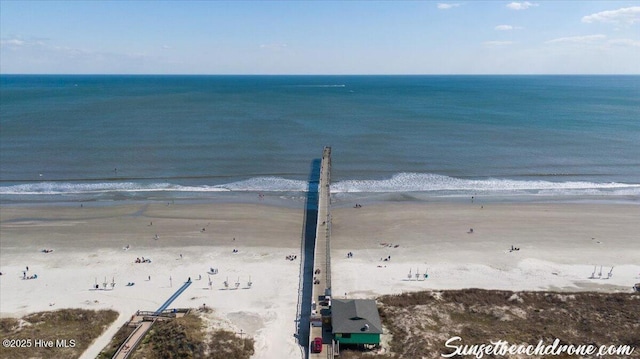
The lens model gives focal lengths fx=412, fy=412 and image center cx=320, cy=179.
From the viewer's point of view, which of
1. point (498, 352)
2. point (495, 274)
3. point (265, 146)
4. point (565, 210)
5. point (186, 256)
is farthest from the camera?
point (265, 146)

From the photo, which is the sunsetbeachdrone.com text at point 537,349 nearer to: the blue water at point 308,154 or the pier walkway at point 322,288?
the pier walkway at point 322,288

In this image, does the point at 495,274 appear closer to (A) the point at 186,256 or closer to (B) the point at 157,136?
(A) the point at 186,256

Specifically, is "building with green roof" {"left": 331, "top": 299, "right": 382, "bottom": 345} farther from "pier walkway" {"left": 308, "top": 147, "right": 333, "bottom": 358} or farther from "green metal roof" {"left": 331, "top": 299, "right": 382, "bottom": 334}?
"pier walkway" {"left": 308, "top": 147, "right": 333, "bottom": 358}

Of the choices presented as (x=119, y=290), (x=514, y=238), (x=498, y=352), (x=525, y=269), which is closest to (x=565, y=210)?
(x=514, y=238)

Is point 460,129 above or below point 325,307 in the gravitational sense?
above

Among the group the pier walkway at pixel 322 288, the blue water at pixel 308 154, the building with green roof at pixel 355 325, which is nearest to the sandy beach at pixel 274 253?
the pier walkway at pixel 322 288

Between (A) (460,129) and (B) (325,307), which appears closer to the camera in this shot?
(B) (325,307)

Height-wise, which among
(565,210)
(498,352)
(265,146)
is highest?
(265,146)
